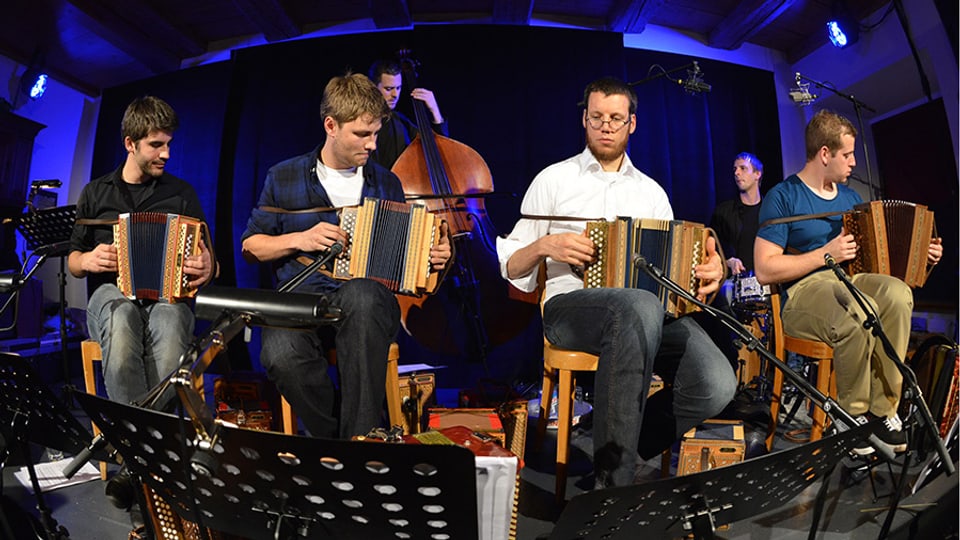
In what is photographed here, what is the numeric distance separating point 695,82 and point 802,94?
2.08 ft

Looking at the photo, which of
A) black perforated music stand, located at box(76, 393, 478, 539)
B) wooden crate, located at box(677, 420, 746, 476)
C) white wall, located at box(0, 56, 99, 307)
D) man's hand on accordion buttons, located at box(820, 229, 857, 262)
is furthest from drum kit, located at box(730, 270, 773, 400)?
white wall, located at box(0, 56, 99, 307)

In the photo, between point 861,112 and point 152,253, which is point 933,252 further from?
point 152,253

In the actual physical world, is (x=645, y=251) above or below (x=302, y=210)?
below

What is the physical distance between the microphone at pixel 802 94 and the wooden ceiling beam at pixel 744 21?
0.41 meters

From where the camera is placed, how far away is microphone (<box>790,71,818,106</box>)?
3984mm

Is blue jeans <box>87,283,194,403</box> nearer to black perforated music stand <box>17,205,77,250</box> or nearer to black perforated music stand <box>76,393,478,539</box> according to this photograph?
black perforated music stand <box>17,205,77,250</box>

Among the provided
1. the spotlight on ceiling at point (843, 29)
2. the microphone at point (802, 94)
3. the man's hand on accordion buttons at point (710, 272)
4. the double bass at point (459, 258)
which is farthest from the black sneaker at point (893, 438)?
the spotlight on ceiling at point (843, 29)

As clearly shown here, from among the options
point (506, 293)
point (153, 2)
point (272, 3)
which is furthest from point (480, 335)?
point (153, 2)

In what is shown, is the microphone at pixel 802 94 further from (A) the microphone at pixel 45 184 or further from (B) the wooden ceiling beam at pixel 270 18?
(A) the microphone at pixel 45 184

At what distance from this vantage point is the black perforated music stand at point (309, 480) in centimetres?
115

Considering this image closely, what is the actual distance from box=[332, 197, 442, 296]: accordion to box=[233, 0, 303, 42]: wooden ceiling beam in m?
2.08

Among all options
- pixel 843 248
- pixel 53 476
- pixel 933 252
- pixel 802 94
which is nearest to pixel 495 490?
pixel 53 476

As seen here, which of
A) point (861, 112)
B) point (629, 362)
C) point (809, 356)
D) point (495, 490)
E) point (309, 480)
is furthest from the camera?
point (861, 112)

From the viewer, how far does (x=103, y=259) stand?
2.63 m
